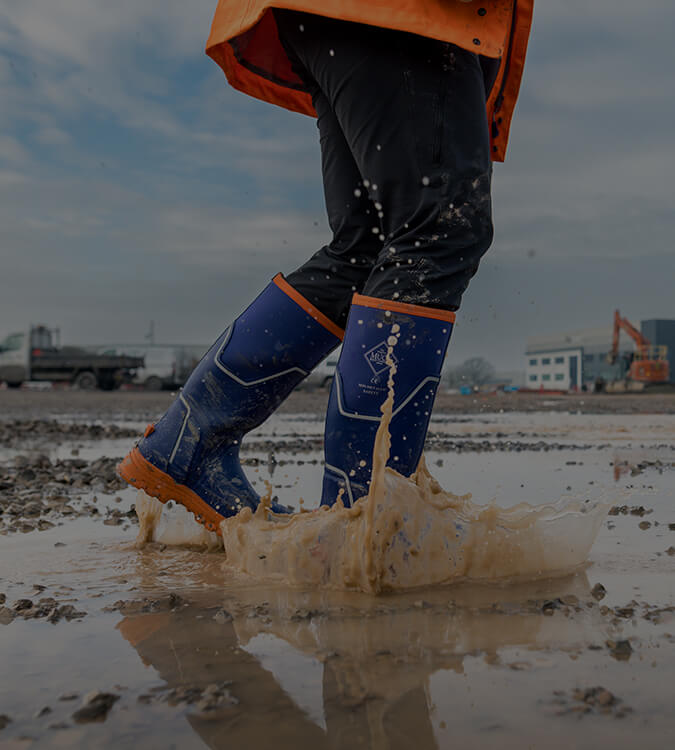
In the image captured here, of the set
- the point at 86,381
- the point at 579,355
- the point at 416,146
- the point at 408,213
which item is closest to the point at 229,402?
the point at 408,213

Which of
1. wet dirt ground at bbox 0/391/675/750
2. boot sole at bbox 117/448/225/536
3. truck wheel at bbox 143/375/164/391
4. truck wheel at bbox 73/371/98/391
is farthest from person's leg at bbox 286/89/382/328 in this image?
truck wheel at bbox 73/371/98/391

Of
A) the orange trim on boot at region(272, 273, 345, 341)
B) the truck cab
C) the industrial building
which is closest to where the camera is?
the orange trim on boot at region(272, 273, 345, 341)

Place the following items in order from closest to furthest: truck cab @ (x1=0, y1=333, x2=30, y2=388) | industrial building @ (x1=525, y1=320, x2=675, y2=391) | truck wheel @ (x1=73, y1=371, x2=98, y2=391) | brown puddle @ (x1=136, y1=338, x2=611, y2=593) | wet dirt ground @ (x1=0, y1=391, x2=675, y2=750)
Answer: wet dirt ground @ (x1=0, y1=391, x2=675, y2=750) → brown puddle @ (x1=136, y1=338, x2=611, y2=593) → truck wheel @ (x1=73, y1=371, x2=98, y2=391) → truck cab @ (x1=0, y1=333, x2=30, y2=388) → industrial building @ (x1=525, y1=320, x2=675, y2=391)

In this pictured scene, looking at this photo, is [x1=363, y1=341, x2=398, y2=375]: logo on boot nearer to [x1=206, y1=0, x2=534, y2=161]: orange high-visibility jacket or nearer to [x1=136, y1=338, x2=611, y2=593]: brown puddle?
[x1=136, y1=338, x2=611, y2=593]: brown puddle

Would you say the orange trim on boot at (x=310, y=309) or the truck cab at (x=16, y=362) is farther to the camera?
the truck cab at (x=16, y=362)

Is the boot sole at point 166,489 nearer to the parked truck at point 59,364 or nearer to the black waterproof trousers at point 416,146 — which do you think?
the black waterproof trousers at point 416,146

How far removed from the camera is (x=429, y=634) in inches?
49.1

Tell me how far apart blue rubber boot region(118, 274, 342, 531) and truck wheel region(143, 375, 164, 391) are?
29472 millimetres

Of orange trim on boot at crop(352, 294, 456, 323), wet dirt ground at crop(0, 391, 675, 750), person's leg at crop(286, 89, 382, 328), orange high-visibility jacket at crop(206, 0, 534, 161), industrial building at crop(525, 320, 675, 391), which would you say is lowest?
wet dirt ground at crop(0, 391, 675, 750)

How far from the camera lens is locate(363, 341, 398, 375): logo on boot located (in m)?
1.73

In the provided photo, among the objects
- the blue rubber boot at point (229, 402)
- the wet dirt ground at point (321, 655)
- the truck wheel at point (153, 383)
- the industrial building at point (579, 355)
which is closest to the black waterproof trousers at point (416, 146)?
the blue rubber boot at point (229, 402)

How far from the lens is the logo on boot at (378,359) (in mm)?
1734

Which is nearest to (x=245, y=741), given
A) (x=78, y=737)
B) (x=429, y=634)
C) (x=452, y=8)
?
(x=78, y=737)

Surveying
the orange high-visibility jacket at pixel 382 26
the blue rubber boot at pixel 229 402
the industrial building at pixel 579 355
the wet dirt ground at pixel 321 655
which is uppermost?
the industrial building at pixel 579 355
